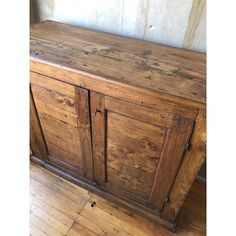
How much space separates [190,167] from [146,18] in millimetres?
732

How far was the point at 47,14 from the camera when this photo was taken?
1265 mm

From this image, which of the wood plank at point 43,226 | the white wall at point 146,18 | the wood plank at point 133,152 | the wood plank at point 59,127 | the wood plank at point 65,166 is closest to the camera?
the wood plank at point 133,152

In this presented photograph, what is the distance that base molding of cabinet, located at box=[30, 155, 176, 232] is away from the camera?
1.16m

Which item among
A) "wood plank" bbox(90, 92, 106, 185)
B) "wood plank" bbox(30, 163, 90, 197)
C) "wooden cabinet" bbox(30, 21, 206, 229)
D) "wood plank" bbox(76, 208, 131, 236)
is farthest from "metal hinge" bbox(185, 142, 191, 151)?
"wood plank" bbox(30, 163, 90, 197)

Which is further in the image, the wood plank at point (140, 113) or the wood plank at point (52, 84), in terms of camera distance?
the wood plank at point (52, 84)

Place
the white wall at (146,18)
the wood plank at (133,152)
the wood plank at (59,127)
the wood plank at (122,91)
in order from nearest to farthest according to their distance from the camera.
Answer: the wood plank at (122,91) < the wood plank at (133,152) < the white wall at (146,18) < the wood plank at (59,127)

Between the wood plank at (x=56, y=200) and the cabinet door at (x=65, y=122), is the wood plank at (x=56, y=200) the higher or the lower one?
the lower one

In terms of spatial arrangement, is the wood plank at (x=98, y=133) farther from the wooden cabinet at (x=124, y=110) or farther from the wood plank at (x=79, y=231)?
the wood plank at (x=79, y=231)

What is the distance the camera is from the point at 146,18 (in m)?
0.99

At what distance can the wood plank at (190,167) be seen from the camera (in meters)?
0.68

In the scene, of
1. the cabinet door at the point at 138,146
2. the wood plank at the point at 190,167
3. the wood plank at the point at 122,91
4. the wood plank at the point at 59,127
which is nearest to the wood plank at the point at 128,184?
the cabinet door at the point at 138,146

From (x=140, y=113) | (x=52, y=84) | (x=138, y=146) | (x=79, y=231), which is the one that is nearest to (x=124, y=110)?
(x=140, y=113)

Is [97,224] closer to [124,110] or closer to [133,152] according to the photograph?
[133,152]
